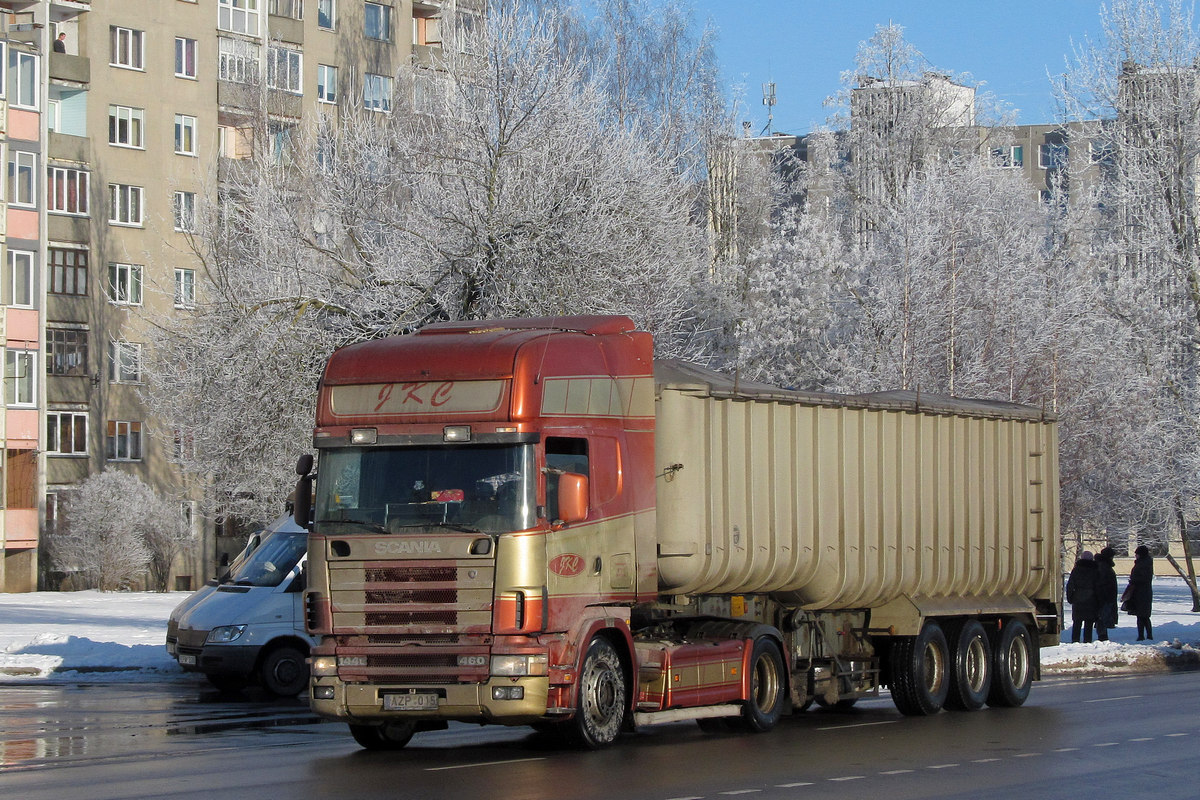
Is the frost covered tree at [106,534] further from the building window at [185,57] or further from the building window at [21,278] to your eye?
the building window at [185,57]

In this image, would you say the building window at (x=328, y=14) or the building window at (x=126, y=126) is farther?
the building window at (x=328, y=14)

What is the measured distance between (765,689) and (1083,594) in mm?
14857

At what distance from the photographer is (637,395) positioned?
1408cm

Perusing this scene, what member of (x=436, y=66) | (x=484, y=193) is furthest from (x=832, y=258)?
(x=484, y=193)

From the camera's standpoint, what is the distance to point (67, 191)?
196ft

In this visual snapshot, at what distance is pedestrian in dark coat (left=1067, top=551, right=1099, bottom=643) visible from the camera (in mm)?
28531

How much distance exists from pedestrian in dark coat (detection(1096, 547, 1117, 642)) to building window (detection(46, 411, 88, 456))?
1619 inches

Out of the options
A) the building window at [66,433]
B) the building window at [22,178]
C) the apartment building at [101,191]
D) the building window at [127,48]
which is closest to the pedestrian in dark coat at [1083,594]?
the apartment building at [101,191]

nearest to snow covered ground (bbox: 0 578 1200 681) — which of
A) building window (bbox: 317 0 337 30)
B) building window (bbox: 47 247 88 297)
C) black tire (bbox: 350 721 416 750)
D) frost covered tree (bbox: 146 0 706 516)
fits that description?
frost covered tree (bbox: 146 0 706 516)

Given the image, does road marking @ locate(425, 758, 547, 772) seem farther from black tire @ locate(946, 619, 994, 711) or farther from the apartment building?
the apartment building

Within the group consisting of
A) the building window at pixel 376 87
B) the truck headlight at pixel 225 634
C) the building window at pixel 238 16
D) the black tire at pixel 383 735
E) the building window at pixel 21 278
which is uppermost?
the building window at pixel 238 16

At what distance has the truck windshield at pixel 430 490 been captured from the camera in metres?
12.7

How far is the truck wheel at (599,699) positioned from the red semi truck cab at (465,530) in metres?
0.08

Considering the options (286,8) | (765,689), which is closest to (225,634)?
(765,689)
